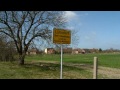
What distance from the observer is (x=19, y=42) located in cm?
2252

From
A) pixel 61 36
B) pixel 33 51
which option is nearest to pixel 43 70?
pixel 33 51

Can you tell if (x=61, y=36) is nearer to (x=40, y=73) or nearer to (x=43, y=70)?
(x=40, y=73)

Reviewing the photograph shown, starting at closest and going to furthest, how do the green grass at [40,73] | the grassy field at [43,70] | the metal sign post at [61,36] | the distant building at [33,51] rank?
the metal sign post at [61,36]
the green grass at [40,73]
the grassy field at [43,70]
the distant building at [33,51]

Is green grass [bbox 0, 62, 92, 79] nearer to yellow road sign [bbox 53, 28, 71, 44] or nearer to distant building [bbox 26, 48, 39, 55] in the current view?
distant building [bbox 26, 48, 39, 55]

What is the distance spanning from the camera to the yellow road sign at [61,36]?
379 inches

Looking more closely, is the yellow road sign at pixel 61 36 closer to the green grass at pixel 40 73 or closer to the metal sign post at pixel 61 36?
the metal sign post at pixel 61 36

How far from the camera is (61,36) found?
386 inches

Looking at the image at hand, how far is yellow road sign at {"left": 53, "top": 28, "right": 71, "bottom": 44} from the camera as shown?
31.6 ft

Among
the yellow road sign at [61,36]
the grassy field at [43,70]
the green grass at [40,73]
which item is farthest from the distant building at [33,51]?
the yellow road sign at [61,36]

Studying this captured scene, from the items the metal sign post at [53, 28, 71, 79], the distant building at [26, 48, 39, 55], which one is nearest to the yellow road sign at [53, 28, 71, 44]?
the metal sign post at [53, 28, 71, 79]

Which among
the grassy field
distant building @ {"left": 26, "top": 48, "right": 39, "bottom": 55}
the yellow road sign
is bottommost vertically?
the grassy field
